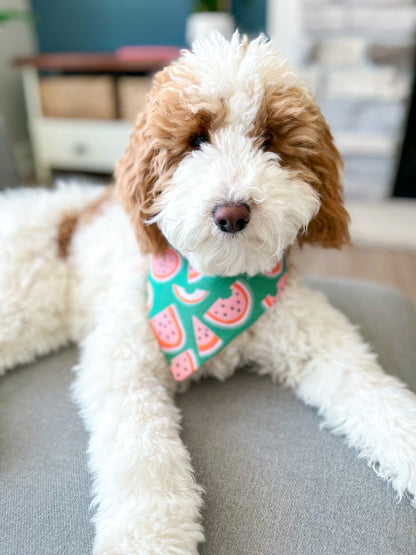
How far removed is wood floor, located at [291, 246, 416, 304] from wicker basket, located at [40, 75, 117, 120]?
167cm

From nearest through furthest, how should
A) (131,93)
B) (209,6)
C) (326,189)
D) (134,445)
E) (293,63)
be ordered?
(134,445) < (326,189) < (293,63) < (209,6) < (131,93)

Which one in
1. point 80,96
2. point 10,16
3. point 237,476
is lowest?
point 237,476

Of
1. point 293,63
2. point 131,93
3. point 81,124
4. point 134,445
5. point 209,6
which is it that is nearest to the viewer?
point 134,445

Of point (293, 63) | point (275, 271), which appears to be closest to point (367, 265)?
point (293, 63)

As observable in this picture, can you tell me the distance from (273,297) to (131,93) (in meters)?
2.33

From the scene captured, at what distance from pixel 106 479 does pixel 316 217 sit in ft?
1.95

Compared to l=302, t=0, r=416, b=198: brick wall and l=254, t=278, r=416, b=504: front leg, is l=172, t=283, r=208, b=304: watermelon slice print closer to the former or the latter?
l=254, t=278, r=416, b=504: front leg

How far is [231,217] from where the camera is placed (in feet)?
2.18

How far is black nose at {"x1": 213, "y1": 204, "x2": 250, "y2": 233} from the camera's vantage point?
663 mm

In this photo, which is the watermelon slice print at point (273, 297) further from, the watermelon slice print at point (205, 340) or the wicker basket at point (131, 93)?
the wicker basket at point (131, 93)

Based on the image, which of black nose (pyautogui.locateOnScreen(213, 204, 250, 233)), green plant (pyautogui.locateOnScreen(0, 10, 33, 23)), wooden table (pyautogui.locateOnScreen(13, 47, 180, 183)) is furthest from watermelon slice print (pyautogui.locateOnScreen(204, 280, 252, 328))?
wooden table (pyautogui.locateOnScreen(13, 47, 180, 183))

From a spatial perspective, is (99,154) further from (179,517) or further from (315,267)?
(179,517)

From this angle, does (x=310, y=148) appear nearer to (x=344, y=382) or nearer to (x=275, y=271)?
(x=275, y=271)

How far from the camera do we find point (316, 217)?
0.83 metres
